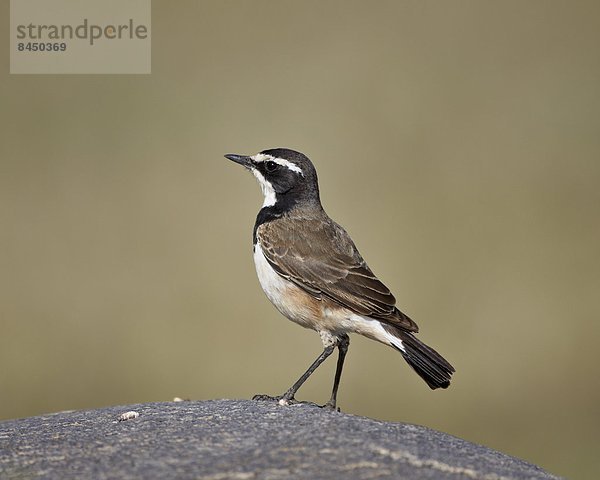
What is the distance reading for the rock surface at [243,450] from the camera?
5.68 meters

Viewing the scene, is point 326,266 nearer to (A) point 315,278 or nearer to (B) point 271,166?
(A) point 315,278

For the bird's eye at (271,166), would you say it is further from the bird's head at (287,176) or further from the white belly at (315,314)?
the white belly at (315,314)

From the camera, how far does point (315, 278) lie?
340 inches

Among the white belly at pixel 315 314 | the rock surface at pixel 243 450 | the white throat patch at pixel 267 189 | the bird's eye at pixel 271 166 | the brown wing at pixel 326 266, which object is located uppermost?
the bird's eye at pixel 271 166

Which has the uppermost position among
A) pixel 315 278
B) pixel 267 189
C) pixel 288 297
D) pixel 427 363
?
pixel 267 189

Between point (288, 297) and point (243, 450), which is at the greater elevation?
point (288, 297)

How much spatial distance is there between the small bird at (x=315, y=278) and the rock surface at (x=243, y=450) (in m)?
1.26

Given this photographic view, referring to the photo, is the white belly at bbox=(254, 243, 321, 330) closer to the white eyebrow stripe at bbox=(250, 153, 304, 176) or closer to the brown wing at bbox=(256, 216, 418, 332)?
the brown wing at bbox=(256, 216, 418, 332)

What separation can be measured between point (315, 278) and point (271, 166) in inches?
49.3

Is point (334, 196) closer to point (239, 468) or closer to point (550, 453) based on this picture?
point (550, 453)

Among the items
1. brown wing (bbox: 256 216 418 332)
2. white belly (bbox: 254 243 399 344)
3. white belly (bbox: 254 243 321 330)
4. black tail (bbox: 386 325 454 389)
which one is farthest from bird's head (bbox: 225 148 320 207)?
black tail (bbox: 386 325 454 389)

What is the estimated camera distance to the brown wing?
8.38 meters
